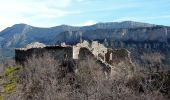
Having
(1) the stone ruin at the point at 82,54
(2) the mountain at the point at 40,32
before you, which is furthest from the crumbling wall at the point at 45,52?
(2) the mountain at the point at 40,32

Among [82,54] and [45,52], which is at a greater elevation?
[45,52]

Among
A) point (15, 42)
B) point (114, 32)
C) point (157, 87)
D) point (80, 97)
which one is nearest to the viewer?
point (80, 97)

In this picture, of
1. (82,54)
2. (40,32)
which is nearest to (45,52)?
(82,54)

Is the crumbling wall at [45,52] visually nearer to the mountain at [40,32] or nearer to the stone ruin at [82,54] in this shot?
the stone ruin at [82,54]

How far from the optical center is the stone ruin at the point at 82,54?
128 ft

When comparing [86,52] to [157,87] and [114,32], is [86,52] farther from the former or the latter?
[114,32]

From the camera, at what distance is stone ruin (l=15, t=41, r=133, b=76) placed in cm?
3903

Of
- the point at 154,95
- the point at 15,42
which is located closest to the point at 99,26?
Answer: the point at 15,42

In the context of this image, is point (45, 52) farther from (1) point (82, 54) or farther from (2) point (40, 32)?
(2) point (40, 32)

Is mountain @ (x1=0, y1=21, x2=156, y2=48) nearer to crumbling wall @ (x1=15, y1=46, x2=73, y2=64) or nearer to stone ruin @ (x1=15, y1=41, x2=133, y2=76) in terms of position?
crumbling wall @ (x1=15, y1=46, x2=73, y2=64)

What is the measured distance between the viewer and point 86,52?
40.2 meters

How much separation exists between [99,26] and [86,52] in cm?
13789

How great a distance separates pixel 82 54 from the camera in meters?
40.3

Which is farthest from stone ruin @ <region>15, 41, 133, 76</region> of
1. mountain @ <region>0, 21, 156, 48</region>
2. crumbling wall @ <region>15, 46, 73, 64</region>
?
mountain @ <region>0, 21, 156, 48</region>
